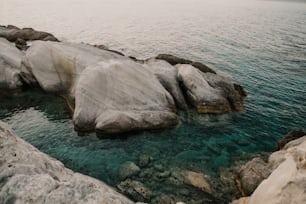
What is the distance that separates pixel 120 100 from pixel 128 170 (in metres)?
6.03

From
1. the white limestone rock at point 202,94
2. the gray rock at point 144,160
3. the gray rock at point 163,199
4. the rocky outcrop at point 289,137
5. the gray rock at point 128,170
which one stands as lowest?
the gray rock at point 163,199

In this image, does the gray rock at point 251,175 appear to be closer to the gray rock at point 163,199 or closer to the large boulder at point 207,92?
the gray rock at point 163,199

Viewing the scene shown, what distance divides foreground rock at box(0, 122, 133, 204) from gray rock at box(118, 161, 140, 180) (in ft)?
18.0

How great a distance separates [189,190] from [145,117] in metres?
6.71

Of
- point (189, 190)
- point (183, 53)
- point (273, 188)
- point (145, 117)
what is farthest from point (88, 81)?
A: point (183, 53)

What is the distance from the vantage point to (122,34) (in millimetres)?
60031

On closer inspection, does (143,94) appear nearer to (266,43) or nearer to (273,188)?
(273,188)

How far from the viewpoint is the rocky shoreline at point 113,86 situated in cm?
1964

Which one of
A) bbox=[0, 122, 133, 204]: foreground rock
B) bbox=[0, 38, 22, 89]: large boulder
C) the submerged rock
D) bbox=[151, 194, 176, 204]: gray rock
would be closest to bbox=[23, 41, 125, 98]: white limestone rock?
bbox=[0, 38, 22, 89]: large boulder

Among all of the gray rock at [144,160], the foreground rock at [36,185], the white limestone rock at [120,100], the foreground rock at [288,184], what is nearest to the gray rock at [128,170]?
the gray rock at [144,160]

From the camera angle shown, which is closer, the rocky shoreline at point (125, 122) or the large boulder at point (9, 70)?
the rocky shoreline at point (125, 122)

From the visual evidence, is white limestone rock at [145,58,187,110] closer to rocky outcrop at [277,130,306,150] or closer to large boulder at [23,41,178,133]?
large boulder at [23,41,178,133]

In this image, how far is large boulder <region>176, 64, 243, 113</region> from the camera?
908 inches

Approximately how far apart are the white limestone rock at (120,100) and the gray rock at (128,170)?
324 centimetres
